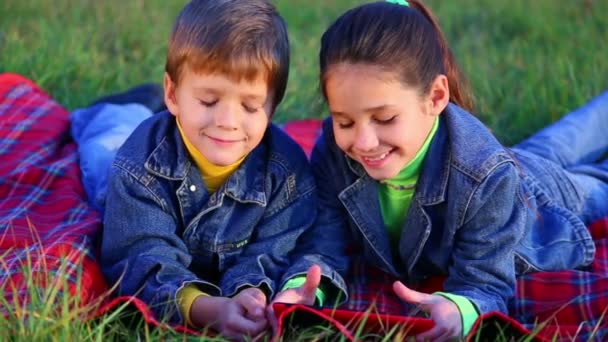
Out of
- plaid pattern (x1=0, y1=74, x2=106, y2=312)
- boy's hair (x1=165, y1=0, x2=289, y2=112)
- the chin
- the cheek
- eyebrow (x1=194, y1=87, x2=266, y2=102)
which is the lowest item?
plaid pattern (x1=0, y1=74, x2=106, y2=312)

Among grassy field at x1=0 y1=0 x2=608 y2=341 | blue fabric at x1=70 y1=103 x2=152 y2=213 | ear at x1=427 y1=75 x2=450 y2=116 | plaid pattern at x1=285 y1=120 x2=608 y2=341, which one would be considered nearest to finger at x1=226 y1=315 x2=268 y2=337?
plaid pattern at x1=285 y1=120 x2=608 y2=341

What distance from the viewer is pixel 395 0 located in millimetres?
3074

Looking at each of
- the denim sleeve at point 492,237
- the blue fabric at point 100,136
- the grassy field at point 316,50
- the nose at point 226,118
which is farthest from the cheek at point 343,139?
the grassy field at point 316,50

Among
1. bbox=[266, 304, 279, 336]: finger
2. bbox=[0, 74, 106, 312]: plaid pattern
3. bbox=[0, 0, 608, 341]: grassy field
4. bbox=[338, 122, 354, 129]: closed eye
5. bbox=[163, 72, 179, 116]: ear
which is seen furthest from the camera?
bbox=[0, 0, 608, 341]: grassy field

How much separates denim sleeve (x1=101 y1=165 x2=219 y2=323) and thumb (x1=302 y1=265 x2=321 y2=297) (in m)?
0.32

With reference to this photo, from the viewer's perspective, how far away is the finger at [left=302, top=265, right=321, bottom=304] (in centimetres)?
276

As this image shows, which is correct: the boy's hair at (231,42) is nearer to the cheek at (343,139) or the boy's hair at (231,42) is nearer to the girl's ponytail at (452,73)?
the cheek at (343,139)

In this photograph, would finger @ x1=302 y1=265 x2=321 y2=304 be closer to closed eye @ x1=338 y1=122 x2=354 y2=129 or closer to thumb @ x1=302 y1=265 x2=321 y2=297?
thumb @ x1=302 y1=265 x2=321 y2=297

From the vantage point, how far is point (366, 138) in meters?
2.80

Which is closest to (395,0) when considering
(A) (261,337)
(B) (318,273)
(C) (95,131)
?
(B) (318,273)

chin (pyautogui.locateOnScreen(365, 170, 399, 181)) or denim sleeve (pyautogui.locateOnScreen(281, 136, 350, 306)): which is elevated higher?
chin (pyautogui.locateOnScreen(365, 170, 399, 181))

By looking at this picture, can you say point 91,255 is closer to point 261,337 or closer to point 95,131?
point 261,337

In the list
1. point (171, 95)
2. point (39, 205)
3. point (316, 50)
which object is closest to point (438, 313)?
point (171, 95)

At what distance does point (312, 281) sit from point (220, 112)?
23.1 inches
